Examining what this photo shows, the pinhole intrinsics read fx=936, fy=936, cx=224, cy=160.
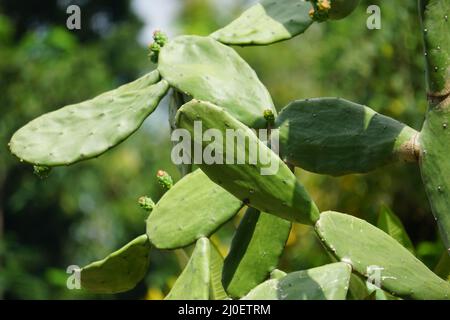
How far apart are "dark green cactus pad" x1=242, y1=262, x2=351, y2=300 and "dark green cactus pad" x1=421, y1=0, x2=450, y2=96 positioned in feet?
1.19

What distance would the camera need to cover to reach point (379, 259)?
1.55 metres

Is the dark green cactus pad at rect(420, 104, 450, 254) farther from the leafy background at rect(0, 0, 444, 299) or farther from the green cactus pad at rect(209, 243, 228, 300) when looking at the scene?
the leafy background at rect(0, 0, 444, 299)

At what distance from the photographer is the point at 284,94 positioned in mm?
7270

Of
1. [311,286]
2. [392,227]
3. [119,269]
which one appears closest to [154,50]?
[119,269]

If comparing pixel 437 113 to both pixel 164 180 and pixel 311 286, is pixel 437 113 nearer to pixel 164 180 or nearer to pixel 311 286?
pixel 311 286

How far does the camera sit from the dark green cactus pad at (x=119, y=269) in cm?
176

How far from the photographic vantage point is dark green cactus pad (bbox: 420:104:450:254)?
158cm

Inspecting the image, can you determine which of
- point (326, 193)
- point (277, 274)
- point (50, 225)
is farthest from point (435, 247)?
point (50, 225)

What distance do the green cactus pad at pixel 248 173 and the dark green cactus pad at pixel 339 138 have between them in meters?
0.18

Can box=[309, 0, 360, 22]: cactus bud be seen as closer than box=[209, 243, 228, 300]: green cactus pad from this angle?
Yes

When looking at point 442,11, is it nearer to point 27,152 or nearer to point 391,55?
point 27,152

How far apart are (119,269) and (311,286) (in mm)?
504

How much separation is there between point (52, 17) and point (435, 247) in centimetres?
1042

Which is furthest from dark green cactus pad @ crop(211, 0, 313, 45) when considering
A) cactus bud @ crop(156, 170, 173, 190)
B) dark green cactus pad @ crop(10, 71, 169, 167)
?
cactus bud @ crop(156, 170, 173, 190)
